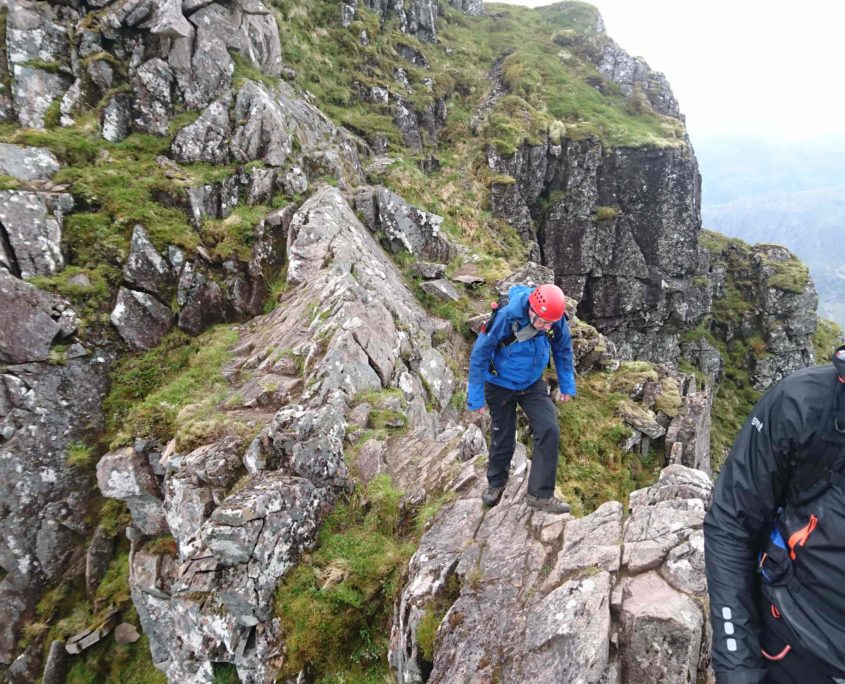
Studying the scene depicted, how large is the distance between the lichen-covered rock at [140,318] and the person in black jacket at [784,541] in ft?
54.5

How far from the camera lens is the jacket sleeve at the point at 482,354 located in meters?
6.95

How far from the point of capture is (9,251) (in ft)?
43.9

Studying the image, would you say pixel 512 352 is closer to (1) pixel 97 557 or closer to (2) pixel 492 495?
(2) pixel 492 495

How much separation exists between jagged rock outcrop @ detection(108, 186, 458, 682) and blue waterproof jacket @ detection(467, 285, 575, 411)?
9.26 feet

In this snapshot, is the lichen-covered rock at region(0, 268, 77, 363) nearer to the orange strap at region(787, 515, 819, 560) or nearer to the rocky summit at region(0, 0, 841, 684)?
the rocky summit at region(0, 0, 841, 684)

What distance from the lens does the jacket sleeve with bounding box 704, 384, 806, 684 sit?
3.36m

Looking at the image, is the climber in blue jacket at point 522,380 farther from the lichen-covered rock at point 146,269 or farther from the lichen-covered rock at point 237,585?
the lichen-covered rock at point 146,269

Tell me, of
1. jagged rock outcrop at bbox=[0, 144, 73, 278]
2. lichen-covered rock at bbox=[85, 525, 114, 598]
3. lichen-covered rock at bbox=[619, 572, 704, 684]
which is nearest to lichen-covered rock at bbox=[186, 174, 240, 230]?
jagged rock outcrop at bbox=[0, 144, 73, 278]

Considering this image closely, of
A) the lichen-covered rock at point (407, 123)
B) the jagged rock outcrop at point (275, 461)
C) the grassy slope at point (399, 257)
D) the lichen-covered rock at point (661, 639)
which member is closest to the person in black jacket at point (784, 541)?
the lichen-covered rock at point (661, 639)

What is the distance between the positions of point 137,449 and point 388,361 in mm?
7050

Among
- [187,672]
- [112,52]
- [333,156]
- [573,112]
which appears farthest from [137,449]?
[573,112]

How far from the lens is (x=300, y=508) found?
8.08 meters

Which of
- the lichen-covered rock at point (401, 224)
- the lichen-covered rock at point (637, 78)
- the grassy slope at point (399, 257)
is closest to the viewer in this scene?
the grassy slope at point (399, 257)

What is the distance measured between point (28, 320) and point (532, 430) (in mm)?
14951
